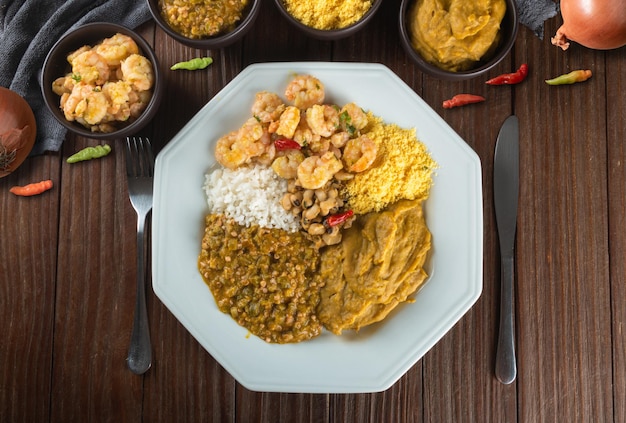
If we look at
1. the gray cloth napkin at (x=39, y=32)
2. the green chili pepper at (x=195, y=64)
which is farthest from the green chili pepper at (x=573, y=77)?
the gray cloth napkin at (x=39, y=32)

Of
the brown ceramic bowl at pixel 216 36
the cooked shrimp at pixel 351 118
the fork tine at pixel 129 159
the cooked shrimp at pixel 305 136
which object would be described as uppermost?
the brown ceramic bowl at pixel 216 36

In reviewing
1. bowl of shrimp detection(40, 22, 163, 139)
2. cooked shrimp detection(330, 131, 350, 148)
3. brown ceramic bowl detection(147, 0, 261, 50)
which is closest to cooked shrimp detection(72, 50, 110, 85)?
bowl of shrimp detection(40, 22, 163, 139)

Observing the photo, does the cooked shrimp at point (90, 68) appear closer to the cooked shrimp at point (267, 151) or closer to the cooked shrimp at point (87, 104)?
the cooked shrimp at point (87, 104)

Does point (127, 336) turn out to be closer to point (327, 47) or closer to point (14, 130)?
point (14, 130)

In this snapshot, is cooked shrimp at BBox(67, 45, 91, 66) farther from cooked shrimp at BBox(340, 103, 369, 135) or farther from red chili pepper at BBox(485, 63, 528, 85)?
red chili pepper at BBox(485, 63, 528, 85)

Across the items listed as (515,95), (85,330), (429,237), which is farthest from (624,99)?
(85,330)

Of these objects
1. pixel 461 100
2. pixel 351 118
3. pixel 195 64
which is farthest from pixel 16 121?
pixel 461 100

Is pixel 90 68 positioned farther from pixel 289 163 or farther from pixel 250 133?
pixel 289 163
